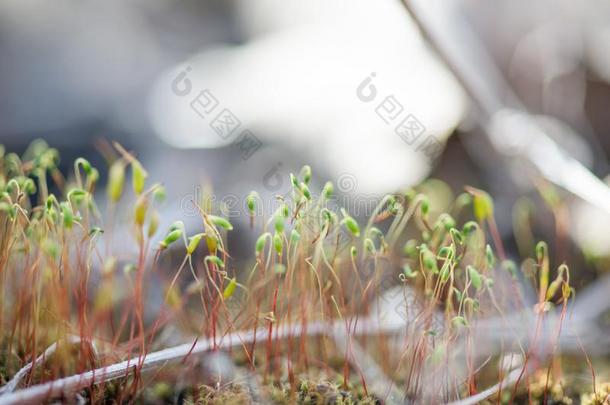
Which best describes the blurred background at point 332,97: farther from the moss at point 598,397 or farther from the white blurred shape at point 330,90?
the moss at point 598,397

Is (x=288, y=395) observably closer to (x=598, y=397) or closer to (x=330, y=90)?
(x=598, y=397)

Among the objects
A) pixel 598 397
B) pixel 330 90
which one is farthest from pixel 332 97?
pixel 598 397

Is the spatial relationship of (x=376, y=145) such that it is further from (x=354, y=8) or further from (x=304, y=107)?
(x=354, y=8)

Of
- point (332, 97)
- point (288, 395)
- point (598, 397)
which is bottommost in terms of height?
point (598, 397)

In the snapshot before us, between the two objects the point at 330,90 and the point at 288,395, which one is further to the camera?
the point at 330,90

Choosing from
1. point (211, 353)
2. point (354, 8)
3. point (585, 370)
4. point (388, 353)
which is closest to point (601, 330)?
point (585, 370)

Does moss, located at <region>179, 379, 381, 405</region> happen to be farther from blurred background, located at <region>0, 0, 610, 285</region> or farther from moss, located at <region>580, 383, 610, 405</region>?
blurred background, located at <region>0, 0, 610, 285</region>

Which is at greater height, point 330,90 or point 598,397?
point 330,90

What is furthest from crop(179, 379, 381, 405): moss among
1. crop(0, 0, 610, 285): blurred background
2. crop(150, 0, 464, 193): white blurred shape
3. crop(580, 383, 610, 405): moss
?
crop(150, 0, 464, 193): white blurred shape
